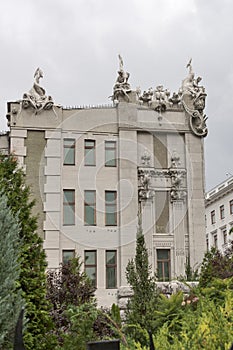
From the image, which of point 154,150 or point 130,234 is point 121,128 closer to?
point 154,150

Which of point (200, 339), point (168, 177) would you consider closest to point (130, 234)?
point (168, 177)

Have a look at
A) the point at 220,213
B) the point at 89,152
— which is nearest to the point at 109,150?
the point at 89,152

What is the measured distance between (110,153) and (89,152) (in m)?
0.99

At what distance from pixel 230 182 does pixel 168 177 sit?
114ft

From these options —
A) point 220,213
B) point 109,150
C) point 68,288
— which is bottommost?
point 68,288

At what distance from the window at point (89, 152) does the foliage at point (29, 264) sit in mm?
15919

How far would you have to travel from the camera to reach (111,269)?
2372 cm

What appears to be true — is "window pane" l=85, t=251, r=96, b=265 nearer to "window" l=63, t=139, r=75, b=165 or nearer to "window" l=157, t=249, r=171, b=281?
"window" l=157, t=249, r=171, b=281

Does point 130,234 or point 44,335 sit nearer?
point 44,335

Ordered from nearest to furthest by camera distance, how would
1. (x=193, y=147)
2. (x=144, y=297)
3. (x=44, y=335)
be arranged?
(x=44, y=335)
(x=144, y=297)
(x=193, y=147)

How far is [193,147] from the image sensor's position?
25.8m

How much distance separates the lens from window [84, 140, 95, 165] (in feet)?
81.3

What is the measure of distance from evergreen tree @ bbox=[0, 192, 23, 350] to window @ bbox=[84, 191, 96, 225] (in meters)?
17.3

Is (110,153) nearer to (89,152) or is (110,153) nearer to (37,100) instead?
(89,152)
